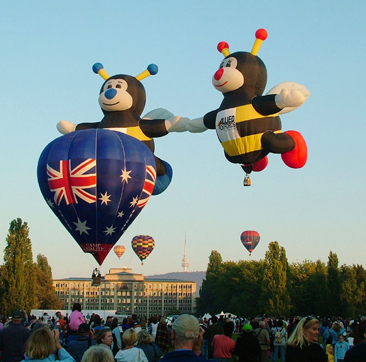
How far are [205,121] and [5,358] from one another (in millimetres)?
10718

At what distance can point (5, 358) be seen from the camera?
6391 millimetres

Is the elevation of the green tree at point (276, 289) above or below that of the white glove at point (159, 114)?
below

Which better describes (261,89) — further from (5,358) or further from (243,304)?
(243,304)

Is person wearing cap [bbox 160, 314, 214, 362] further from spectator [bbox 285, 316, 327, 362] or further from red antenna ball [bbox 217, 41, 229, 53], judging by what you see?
red antenna ball [bbox 217, 41, 229, 53]

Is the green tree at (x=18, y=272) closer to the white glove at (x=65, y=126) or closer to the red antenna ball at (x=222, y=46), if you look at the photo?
the white glove at (x=65, y=126)

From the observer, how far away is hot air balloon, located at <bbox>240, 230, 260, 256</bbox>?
3822 centimetres

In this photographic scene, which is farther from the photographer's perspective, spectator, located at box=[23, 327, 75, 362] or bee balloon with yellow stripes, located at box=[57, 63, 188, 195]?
bee balloon with yellow stripes, located at box=[57, 63, 188, 195]

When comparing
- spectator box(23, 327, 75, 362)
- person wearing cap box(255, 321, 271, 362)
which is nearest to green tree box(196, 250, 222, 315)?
person wearing cap box(255, 321, 271, 362)

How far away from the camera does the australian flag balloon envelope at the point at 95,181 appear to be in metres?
14.9

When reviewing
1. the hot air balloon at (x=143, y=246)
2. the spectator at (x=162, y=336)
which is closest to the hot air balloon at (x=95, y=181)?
the spectator at (x=162, y=336)

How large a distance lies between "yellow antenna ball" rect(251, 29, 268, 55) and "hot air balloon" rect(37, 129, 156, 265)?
4.00 m

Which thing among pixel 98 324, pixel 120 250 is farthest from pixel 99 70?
pixel 120 250

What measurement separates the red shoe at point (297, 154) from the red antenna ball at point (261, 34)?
2846 mm

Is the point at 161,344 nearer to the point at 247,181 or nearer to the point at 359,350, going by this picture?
the point at 359,350
